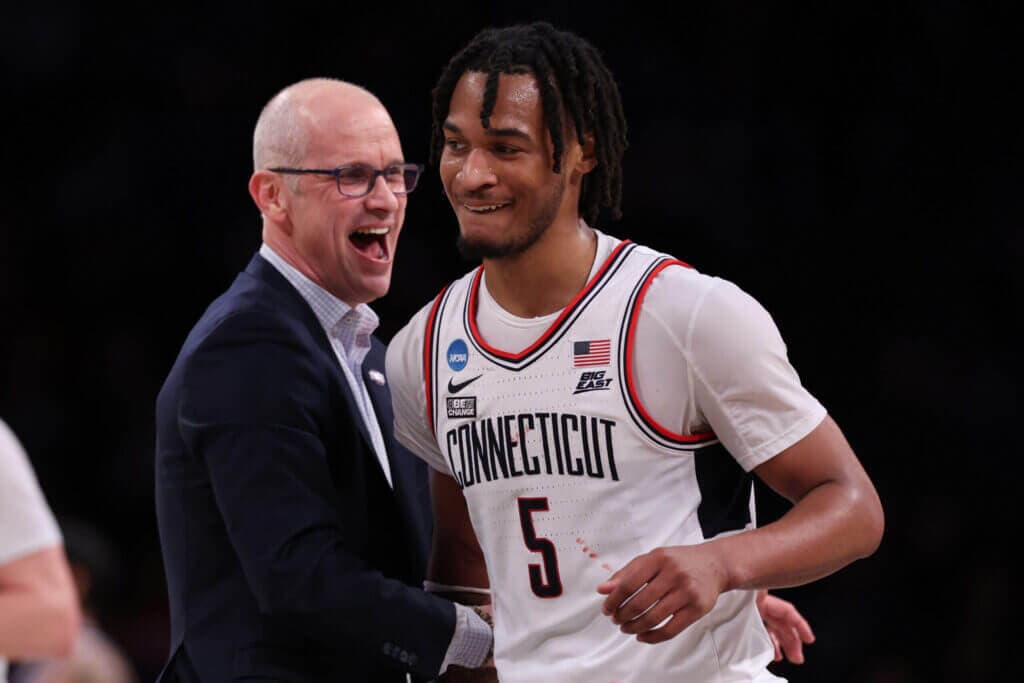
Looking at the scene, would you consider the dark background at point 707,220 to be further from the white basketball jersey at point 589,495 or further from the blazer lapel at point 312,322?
the white basketball jersey at point 589,495

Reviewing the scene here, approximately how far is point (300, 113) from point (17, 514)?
1.33 m

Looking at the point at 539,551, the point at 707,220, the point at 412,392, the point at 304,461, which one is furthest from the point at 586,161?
the point at 707,220

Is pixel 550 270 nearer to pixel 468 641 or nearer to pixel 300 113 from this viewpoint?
pixel 468 641

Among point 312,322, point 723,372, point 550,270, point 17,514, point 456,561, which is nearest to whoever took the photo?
point 17,514

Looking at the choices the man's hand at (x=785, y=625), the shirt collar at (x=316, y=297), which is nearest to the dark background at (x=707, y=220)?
the shirt collar at (x=316, y=297)

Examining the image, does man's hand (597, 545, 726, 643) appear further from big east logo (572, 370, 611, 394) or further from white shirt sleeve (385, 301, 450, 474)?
white shirt sleeve (385, 301, 450, 474)

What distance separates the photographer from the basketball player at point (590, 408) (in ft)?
7.82

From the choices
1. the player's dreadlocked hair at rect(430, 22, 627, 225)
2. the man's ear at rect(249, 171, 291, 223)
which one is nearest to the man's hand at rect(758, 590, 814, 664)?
the player's dreadlocked hair at rect(430, 22, 627, 225)

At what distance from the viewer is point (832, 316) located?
23.3 ft

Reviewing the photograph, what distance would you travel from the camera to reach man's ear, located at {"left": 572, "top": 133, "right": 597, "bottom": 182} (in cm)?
262

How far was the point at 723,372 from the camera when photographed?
2.39m

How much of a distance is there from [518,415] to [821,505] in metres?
0.56

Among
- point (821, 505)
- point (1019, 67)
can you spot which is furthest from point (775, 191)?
point (821, 505)

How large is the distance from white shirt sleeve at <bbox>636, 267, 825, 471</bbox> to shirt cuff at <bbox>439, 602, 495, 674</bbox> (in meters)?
0.70
